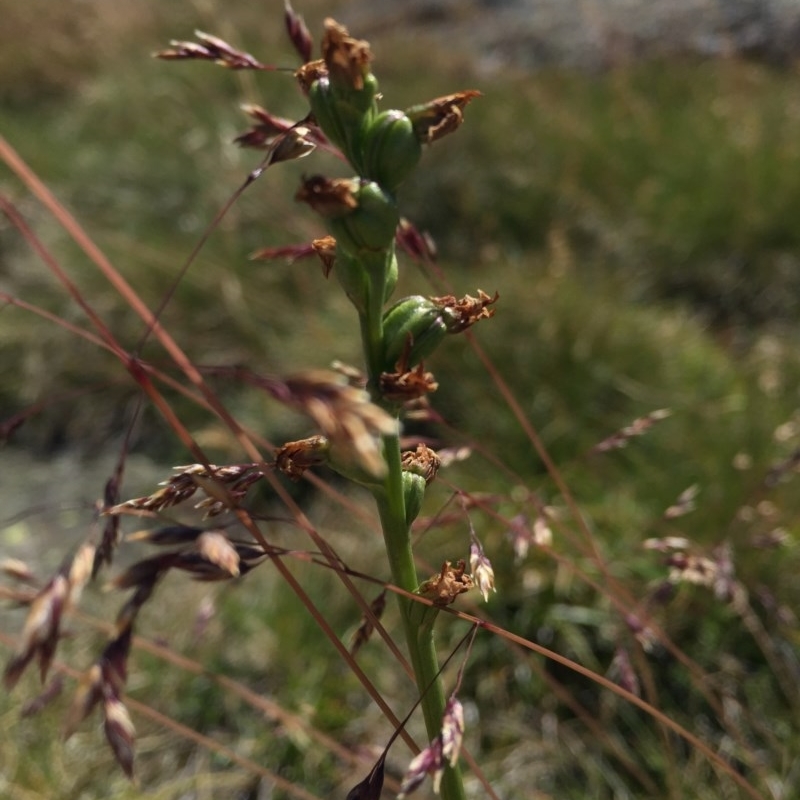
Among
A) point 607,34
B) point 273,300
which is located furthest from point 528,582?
point 607,34

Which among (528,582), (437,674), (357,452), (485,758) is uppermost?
(357,452)

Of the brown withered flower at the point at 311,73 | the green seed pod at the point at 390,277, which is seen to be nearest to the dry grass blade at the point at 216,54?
the brown withered flower at the point at 311,73

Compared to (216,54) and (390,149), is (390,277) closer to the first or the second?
(390,149)

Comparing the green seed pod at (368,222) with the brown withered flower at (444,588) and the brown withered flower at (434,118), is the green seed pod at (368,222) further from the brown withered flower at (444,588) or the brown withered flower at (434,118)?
the brown withered flower at (444,588)

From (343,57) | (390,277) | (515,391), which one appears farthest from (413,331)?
(515,391)

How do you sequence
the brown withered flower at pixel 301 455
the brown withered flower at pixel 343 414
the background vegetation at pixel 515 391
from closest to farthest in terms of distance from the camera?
the brown withered flower at pixel 343 414
the brown withered flower at pixel 301 455
the background vegetation at pixel 515 391

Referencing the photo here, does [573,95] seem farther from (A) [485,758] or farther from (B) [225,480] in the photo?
(B) [225,480]

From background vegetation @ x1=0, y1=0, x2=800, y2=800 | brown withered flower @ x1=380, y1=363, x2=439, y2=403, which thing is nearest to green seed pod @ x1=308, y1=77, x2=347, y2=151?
brown withered flower @ x1=380, y1=363, x2=439, y2=403
